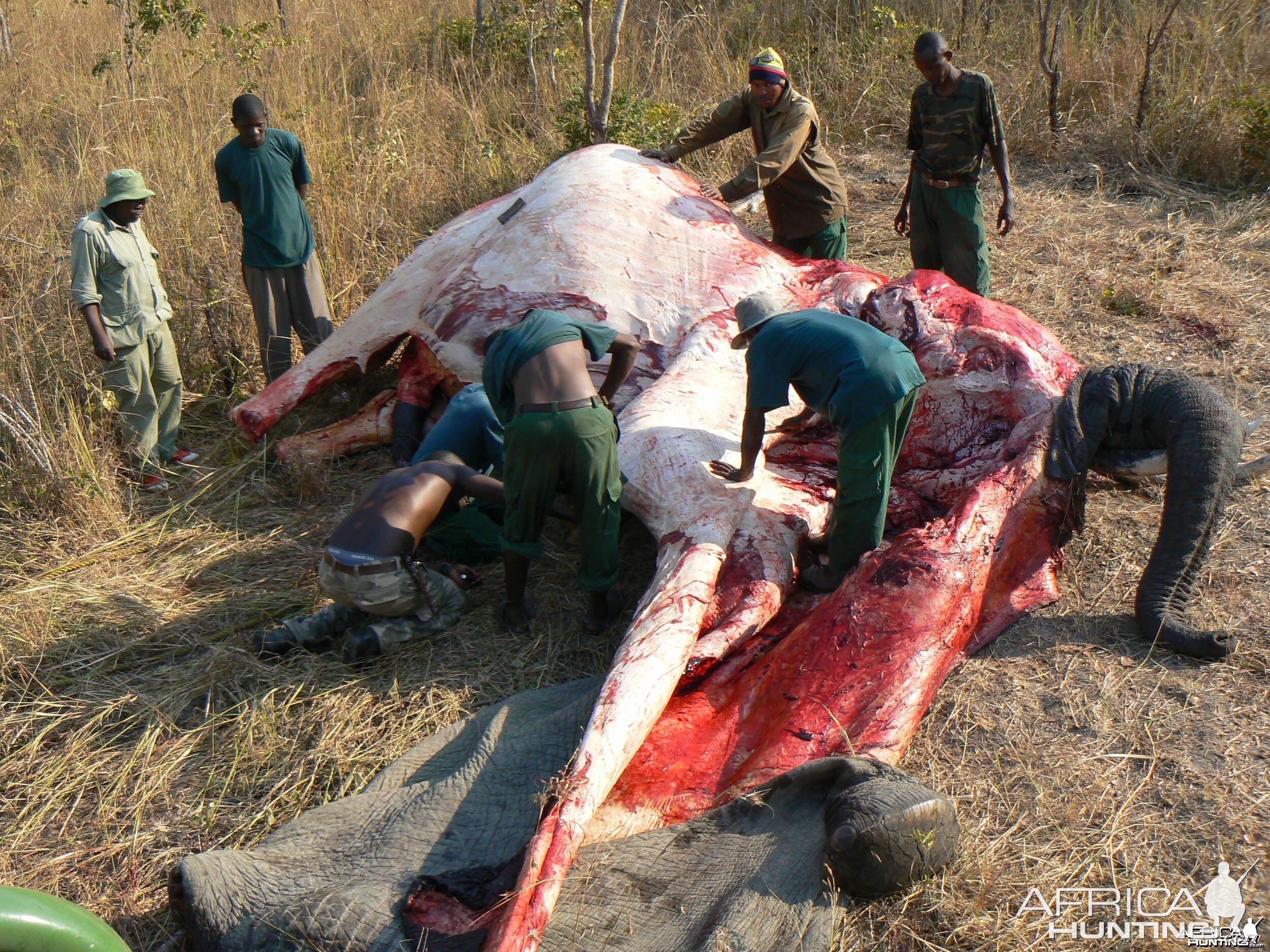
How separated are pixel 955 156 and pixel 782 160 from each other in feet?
3.64

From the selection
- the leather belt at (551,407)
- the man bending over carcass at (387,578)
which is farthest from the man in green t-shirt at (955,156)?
the man bending over carcass at (387,578)

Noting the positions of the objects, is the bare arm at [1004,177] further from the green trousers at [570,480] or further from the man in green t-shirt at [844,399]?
the green trousers at [570,480]

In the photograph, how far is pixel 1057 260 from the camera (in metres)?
6.98

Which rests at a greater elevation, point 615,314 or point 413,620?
point 615,314

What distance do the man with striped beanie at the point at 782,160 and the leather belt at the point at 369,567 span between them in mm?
2809

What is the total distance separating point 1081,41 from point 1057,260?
11.5ft

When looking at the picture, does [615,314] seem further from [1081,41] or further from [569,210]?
[1081,41]

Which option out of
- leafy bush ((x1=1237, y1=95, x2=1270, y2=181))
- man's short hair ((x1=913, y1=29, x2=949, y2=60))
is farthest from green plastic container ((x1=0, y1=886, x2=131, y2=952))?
leafy bush ((x1=1237, y1=95, x2=1270, y2=181))

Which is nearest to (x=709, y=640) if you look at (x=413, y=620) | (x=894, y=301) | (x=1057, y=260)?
(x=413, y=620)

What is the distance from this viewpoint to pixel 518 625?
4.15 m

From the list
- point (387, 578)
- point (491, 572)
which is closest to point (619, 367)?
point (491, 572)

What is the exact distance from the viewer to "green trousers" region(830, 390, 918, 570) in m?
3.77

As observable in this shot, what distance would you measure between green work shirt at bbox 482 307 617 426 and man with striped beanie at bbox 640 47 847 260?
1.82m

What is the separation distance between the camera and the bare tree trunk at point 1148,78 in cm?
815
